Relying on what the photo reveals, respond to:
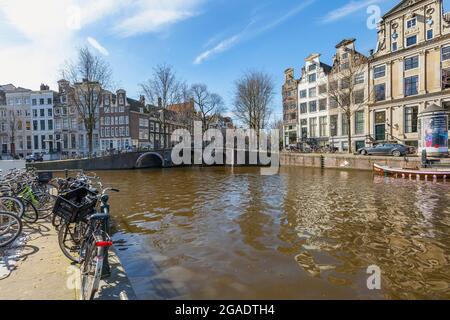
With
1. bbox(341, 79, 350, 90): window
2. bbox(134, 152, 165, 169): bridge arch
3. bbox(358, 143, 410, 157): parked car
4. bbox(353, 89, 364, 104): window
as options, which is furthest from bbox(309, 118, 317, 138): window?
bbox(134, 152, 165, 169): bridge arch

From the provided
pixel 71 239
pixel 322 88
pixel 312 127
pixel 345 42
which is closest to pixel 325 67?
pixel 322 88

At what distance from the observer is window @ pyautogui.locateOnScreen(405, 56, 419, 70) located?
3525 centimetres

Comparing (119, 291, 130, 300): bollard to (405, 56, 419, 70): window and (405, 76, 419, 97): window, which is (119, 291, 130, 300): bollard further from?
(405, 56, 419, 70): window

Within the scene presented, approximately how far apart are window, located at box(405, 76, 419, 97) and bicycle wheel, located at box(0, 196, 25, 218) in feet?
137

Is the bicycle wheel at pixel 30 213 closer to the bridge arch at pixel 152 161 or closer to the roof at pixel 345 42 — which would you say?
the bridge arch at pixel 152 161

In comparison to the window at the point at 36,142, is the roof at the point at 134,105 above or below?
above

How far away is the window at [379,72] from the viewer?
38906 mm

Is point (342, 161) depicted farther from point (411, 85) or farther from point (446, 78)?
point (446, 78)

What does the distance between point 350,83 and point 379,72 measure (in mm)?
7038

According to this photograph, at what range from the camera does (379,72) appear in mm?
39406

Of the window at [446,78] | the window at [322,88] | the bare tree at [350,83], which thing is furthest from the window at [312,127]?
the window at [446,78]

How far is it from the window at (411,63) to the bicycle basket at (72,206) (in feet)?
137

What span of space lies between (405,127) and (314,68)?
64.7 feet
